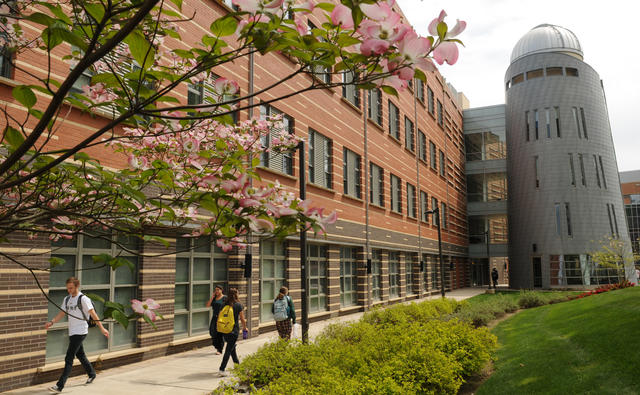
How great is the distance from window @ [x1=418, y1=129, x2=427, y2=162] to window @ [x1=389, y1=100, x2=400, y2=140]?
531 centimetres

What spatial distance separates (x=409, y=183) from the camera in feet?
107

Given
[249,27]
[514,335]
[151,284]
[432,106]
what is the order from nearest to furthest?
[249,27], [151,284], [514,335], [432,106]

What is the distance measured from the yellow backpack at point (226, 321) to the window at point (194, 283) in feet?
8.74

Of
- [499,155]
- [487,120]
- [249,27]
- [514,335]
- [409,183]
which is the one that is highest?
[487,120]

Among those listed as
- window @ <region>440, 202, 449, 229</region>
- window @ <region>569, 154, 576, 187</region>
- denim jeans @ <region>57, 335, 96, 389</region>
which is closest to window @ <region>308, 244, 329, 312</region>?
denim jeans @ <region>57, 335, 96, 389</region>

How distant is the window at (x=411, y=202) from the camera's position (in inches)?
1272

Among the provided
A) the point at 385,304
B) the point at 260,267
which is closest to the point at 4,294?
the point at 260,267

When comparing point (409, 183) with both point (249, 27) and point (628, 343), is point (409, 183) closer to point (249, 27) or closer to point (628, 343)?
point (628, 343)

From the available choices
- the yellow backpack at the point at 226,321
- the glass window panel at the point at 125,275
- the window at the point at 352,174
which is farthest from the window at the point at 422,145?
the yellow backpack at the point at 226,321

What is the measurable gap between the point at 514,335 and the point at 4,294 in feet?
45.5

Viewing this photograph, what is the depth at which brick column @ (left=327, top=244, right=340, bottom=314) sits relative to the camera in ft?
65.5

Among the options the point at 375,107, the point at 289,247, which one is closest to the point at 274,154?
the point at 289,247

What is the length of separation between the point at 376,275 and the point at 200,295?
1413cm

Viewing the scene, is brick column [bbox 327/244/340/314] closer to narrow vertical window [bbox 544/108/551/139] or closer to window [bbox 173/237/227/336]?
window [bbox 173/237/227/336]
